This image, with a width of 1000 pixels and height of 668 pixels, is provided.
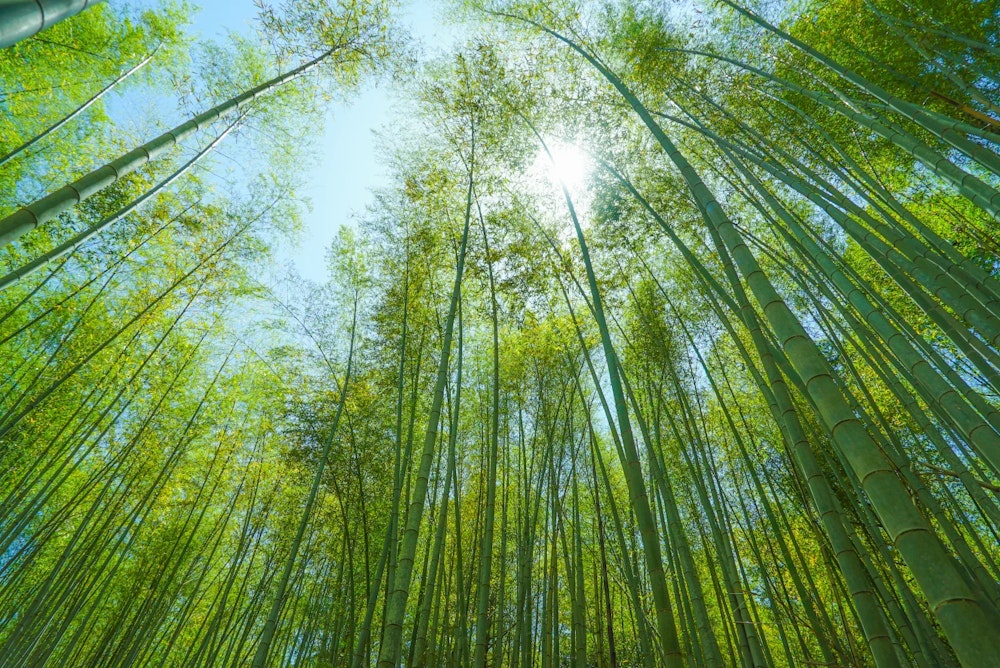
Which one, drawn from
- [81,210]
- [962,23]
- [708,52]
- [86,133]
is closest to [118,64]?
[86,133]

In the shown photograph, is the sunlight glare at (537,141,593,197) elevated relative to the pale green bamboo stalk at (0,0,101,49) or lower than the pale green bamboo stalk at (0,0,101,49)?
elevated

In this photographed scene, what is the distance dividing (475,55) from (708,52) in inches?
79.1

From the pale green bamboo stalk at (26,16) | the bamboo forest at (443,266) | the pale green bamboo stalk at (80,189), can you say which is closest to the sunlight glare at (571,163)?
the bamboo forest at (443,266)

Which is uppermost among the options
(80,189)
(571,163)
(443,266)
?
(571,163)

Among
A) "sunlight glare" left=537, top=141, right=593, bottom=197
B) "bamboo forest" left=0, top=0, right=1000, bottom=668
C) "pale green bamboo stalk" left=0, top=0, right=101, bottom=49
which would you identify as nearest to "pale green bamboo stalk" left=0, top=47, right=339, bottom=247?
"bamboo forest" left=0, top=0, right=1000, bottom=668

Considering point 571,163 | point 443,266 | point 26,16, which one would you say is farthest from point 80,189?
point 571,163

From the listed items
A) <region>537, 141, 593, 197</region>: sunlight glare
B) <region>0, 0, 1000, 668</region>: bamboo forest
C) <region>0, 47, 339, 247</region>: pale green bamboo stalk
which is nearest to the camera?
<region>0, 47, 339, 247</region>: pale green bamboo stalk

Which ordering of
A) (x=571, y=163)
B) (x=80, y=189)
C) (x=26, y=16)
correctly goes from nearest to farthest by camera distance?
(x=26, y=16) < (x=80, y=189) < (x=571, y=163)

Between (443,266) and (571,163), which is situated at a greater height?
(571,163)

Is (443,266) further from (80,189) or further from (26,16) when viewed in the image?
(26,16)

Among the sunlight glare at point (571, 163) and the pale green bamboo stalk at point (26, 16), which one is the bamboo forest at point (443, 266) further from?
the pale green bamboo stalk at point (26, 16)

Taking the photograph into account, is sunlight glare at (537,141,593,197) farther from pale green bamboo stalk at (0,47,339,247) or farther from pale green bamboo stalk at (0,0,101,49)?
pale green bamboo stalk at (0,0,101,49)

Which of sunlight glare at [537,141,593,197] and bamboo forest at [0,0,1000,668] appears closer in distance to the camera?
bamboo forest at [0,0,1000,668]

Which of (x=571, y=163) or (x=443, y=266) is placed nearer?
(x=571, y=163)
